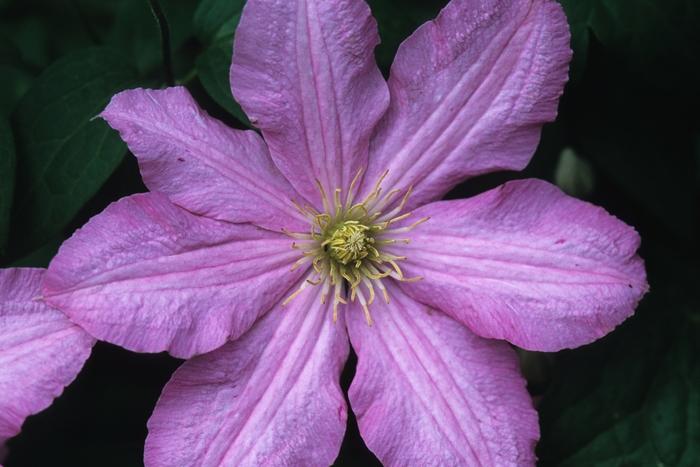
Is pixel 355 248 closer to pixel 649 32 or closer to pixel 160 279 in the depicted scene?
pixel 160 279

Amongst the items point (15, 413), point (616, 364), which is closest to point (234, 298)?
point (15, 413)

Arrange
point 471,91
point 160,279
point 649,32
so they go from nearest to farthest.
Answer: point 160,279 → point 471,91 → point 649,32

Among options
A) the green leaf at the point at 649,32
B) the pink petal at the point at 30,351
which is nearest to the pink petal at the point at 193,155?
the pink petal at the point at 30,351

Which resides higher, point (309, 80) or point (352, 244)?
point (309, 80)

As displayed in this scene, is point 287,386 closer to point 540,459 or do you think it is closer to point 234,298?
point 234,298

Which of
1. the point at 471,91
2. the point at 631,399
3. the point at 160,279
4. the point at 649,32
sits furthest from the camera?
the point at 631,399

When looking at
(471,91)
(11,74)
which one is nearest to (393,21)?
(471,91)

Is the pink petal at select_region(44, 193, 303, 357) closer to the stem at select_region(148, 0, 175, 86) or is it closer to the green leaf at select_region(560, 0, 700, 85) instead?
the stem at select_region(148, 0, 175, 86)
